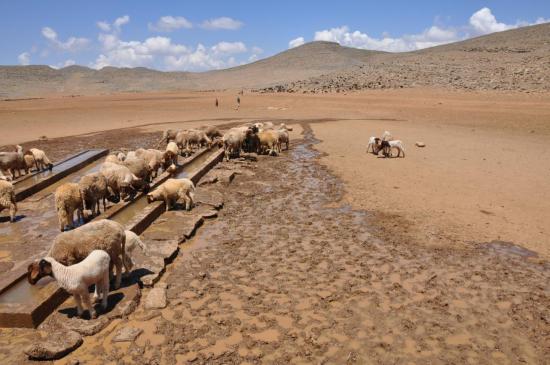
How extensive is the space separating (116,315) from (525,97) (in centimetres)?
4587

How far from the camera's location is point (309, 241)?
398 inches

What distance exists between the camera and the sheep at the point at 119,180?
12.1m

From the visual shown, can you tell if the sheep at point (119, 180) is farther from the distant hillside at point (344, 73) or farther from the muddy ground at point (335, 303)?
the distant hillside at point (344, 73)

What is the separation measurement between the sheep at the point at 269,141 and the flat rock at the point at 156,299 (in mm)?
13279

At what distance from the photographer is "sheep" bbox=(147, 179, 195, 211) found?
1174 cm

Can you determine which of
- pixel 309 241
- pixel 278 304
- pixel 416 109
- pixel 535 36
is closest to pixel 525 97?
pixel 416 109

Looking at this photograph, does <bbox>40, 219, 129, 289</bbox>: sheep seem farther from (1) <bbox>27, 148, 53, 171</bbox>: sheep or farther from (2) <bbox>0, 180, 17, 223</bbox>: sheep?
(1) <bbox>27, 148, 53, 171</bbox>: sheep

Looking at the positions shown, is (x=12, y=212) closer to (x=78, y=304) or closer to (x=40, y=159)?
(x=78, y=304)

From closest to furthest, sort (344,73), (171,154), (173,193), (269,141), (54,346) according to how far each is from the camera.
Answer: (54,346), (173,193), (171,154), (269,141), (344,73)

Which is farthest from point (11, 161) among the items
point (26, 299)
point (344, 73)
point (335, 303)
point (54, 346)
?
point (344, 73)

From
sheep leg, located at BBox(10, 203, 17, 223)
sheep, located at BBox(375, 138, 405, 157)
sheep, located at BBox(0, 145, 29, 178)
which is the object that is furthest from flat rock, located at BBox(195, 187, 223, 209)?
sheep, located at BBox(375, 138, 405, 157)

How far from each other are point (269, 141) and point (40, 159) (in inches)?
370

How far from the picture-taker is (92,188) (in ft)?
35.4

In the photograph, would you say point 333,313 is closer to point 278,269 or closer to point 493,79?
point 278,269
